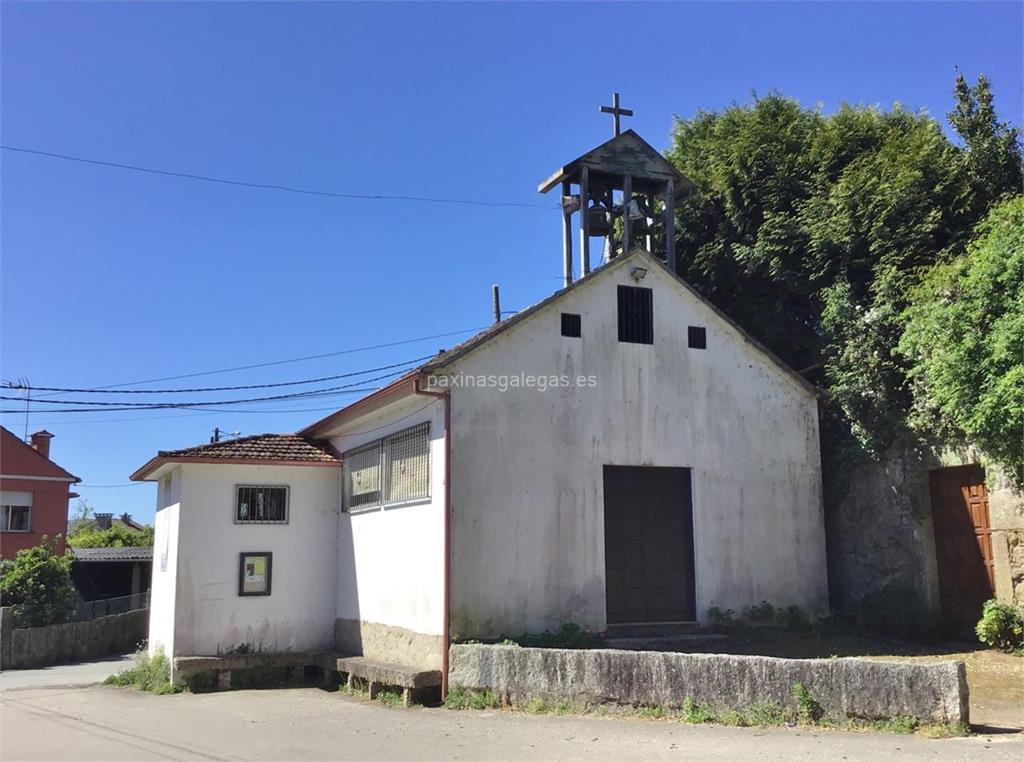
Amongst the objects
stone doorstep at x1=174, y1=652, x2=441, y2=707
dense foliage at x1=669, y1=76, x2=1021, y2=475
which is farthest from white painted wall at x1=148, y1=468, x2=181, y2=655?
dense foliage at x1=669, y1=76, x2=1021, y2=475

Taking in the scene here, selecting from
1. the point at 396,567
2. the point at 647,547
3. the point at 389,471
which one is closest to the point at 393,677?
the point at 396,567

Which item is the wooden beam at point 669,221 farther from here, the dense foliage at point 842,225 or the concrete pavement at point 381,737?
the concrete pavement at point 381,737

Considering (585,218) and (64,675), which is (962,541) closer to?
(585,218)

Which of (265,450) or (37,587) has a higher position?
(265,450)

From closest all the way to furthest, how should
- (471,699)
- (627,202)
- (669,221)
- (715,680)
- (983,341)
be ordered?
(715,680) < (471,699) < (983,341) < (627,202) < (669,221)

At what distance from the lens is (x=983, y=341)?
36.3ft

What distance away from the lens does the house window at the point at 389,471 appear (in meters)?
12.9

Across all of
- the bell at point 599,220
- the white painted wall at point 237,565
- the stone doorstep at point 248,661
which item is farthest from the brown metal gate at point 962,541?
the white painted wall at point 237,565

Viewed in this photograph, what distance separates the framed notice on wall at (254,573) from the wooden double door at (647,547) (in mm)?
6046

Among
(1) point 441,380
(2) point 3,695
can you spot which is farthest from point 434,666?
(2) point 3,695

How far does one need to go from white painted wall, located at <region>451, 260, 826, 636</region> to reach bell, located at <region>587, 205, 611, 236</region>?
2.64m

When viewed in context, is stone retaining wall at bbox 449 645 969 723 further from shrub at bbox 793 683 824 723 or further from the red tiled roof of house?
the red tiled roof of house

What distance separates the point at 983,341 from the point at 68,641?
2112 centimetres

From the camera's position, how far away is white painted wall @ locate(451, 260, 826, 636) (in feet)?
40.0
